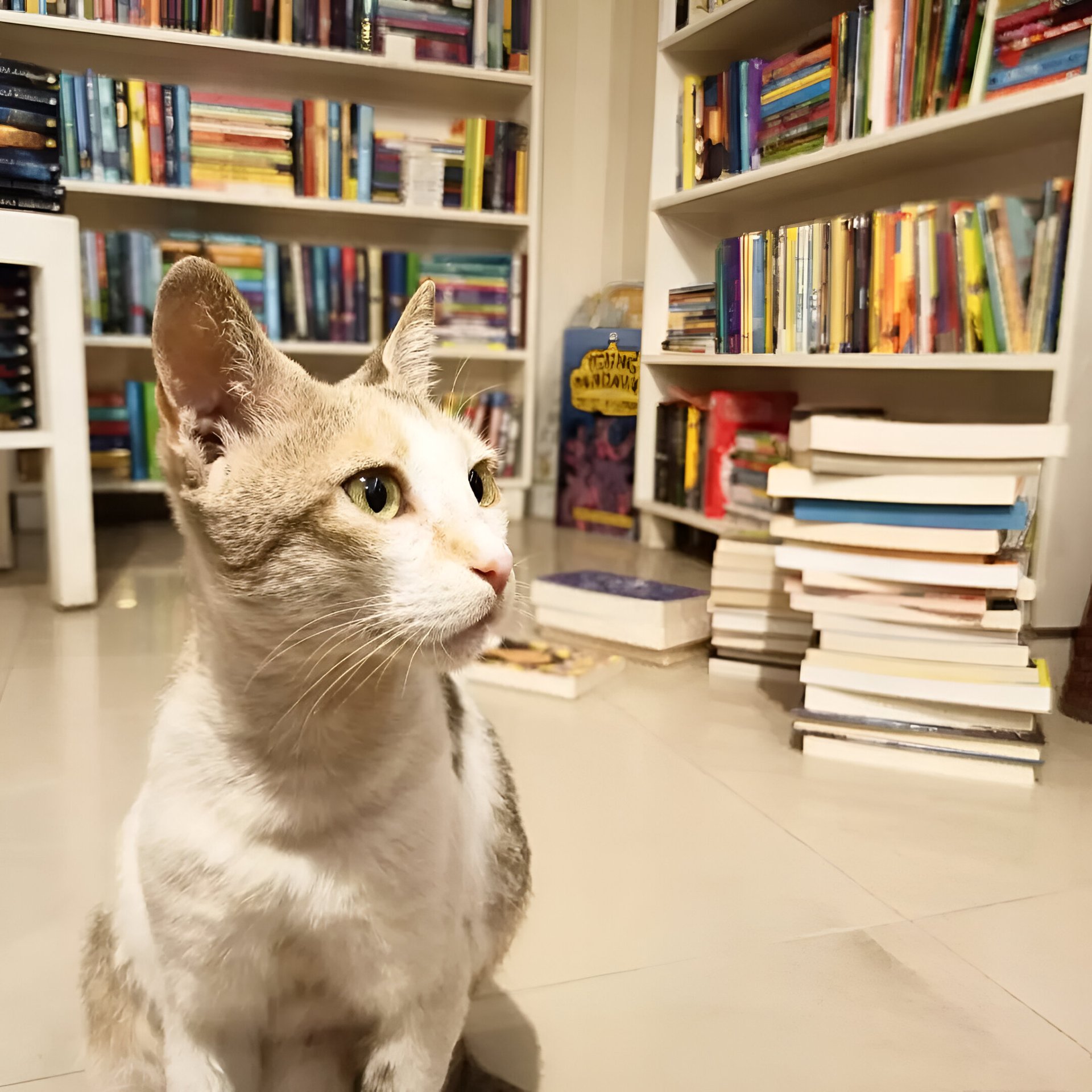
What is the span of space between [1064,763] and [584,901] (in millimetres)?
741

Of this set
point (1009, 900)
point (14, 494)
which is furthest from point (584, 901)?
point (14, 494)

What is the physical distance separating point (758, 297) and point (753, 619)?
925 mm

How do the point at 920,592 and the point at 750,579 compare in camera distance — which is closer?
the point at 920,592

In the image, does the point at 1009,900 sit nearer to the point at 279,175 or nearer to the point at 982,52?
the point at 982,52

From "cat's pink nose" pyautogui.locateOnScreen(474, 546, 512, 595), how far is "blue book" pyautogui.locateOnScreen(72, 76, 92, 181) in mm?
2547

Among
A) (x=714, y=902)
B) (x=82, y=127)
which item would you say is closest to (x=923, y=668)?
(x=714, y=902)

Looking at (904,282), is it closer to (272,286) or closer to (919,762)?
(919,762)

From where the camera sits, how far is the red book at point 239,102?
257 cm

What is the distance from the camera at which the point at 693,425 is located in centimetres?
245

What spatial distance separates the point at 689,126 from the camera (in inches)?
95.6

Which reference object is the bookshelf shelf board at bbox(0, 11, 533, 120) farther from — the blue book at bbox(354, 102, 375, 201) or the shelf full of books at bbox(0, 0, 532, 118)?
the blue book at bbox(354, 102, 375, 201)

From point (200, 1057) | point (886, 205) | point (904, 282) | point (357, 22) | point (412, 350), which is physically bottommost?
point (200, 1057)

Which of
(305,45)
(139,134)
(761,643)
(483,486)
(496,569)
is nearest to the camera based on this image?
(496,569)

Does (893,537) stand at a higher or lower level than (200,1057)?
higher
